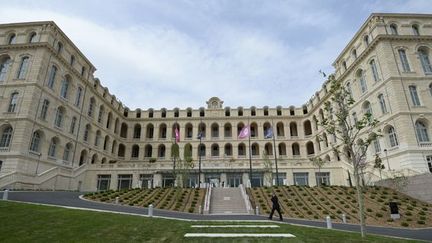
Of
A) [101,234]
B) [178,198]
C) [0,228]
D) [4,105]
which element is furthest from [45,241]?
[4,105]

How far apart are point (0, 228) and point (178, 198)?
17.7 metres

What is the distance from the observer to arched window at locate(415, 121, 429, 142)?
Result: 29.6 m

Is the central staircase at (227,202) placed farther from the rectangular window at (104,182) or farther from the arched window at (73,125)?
the arched window at (73,125)

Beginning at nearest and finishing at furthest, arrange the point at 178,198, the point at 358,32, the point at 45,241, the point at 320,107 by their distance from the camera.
A: the point at 45,241 < the point at 178,198 < the point at 358,32 < the point at 320,107

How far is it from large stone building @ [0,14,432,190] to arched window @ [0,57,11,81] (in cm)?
16

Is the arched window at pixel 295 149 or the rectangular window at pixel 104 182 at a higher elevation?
the arched window at pixel 295 149

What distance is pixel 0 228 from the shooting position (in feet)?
31.6

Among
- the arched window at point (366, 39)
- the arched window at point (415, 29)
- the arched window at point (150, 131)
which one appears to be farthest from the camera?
the arched window at point (150, 131)

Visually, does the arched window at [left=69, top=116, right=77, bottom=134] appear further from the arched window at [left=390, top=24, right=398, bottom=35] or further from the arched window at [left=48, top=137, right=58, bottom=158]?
the arched window at [left=390, top=24, right=398, bottom=35]

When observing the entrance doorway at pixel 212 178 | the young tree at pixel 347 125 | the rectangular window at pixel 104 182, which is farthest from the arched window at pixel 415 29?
the rectangular window at pixel 104 182

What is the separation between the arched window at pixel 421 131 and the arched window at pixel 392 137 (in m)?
2.20

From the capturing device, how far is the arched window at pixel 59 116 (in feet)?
120

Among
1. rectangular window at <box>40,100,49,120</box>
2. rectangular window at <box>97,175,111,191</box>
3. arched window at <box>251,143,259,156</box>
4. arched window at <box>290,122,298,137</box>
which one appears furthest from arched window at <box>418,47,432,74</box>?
rectangular window at <box>40,100,49,120</box>

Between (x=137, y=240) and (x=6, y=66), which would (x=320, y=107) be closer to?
(x=137, y=240)
